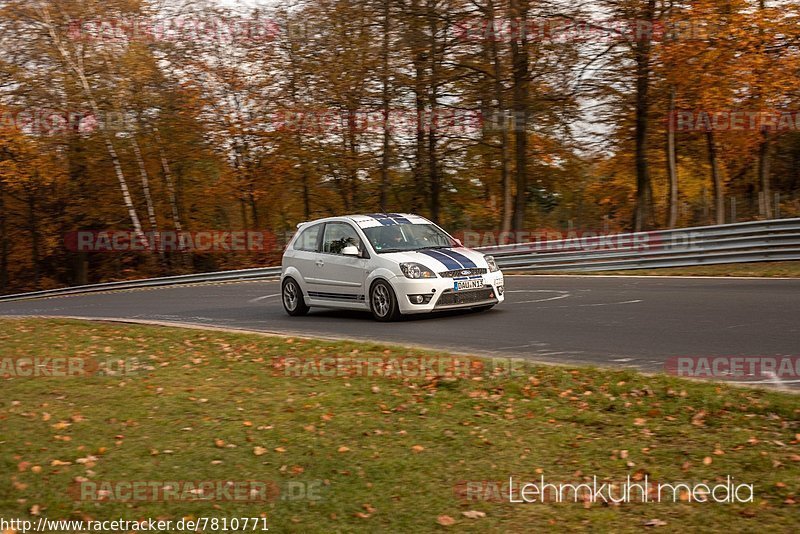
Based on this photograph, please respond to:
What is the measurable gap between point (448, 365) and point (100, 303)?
16.1 metres

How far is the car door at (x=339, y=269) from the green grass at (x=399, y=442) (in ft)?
17.4

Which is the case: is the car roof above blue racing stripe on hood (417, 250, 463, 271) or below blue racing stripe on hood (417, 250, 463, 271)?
above

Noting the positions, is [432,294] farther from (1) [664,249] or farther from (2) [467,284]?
(1) [664,249]

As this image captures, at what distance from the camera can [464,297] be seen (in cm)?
1381

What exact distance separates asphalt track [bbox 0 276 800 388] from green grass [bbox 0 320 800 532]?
1421 mm

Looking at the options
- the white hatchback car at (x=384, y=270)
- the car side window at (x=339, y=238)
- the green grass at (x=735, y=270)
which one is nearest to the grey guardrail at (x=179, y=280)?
the green grass at (x=735, y=270)

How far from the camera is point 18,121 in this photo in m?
36.4

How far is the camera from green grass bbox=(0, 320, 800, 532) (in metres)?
5.38

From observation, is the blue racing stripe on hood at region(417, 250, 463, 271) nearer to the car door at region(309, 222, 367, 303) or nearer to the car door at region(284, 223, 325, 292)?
the car door at region(309, 222, 367, 303)

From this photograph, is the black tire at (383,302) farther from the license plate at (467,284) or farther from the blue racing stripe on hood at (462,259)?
the blue racing stripe on hood at (462,259)

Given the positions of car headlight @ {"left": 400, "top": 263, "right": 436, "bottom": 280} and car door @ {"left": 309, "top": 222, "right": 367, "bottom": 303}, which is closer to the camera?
car headlight @ {"left": 400, "top": 263, "right": 436, "bottom": 280}

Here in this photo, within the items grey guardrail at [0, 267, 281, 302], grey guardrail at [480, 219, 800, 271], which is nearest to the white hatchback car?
grey guardrail at [480, 219, 800, 271]

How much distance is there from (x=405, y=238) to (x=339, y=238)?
45.1 inches

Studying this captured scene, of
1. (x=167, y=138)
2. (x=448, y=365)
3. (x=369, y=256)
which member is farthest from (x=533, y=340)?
(x=167, y=138)
